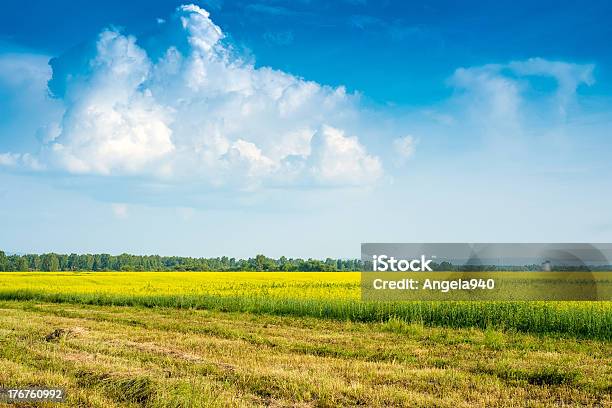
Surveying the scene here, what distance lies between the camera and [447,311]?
19969 mm

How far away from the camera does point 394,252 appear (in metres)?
32.0

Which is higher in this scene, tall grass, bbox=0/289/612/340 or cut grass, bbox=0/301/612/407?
tall grass, bbox=0/289/612/340

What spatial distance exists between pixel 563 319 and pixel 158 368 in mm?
12441

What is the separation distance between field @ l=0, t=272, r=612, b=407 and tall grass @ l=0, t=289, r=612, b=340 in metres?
0.05

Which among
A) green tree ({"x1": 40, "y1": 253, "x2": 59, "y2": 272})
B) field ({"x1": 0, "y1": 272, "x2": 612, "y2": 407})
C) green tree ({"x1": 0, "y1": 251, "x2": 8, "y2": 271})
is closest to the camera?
field ({"x1": 0, "y1": 272, "x2": 612, "y2": 407})

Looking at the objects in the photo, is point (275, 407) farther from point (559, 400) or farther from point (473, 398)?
point (559, 400)

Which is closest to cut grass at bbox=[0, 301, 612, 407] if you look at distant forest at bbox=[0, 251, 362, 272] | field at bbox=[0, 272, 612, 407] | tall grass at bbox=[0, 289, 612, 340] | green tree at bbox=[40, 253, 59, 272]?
field at bbox=[0, 272, 612, 407]

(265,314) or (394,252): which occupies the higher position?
(394,252)

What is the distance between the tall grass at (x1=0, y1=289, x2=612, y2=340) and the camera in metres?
17.6

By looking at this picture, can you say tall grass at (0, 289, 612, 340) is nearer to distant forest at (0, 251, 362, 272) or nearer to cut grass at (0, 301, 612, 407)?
cut grass at (0, 301, 612, 407)

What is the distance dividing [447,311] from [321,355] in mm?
7763

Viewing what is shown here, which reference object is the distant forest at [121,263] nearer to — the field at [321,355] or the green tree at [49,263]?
the green tree at [49,263]

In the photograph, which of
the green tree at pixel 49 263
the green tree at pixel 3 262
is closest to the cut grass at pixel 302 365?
the green tree at pixel 3 262

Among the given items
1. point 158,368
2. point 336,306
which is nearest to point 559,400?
point 158,368
